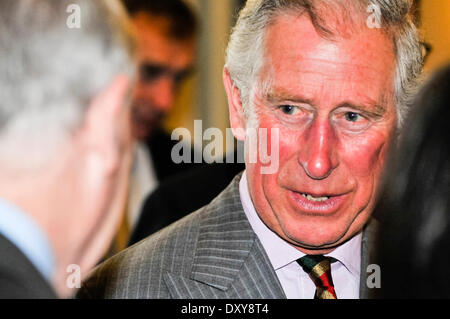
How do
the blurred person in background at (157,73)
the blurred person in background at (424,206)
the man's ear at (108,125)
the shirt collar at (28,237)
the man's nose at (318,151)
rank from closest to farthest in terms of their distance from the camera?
the blurred person in background at (424,206)
the shirt collar at (28,237)
the man's ear at (108,125)
the man's nose at (318,151)
the blurred person in background at (157,73)

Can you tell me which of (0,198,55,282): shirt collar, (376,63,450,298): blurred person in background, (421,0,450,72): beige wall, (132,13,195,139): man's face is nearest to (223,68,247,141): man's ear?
(421,0,450,72): beige wall

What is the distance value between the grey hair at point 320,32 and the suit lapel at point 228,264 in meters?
0.22

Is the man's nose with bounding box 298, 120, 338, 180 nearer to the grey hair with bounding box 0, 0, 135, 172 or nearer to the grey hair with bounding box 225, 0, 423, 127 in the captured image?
the grey hair with bounding box 225, 0, 423, 127

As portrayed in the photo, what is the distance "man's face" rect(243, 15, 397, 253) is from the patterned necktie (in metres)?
0.02

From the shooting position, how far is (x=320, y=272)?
155 centimetres

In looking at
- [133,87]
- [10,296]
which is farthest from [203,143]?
[10,296]

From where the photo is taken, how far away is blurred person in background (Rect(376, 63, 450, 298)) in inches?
32.1

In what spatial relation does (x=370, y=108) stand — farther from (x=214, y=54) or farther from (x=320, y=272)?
(x=214, y=54)

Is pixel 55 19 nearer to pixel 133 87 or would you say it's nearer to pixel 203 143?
pixel 133 87

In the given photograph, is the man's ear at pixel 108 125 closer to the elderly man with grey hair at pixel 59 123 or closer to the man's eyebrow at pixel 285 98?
the elderly man with grey hair at pixel 59 123

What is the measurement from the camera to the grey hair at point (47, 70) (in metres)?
1.02

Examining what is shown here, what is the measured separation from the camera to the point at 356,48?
58.9 inches

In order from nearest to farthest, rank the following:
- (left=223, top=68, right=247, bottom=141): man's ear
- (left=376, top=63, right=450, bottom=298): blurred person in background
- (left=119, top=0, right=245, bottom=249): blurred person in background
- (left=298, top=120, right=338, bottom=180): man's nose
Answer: (left=376, top=63, right=450, bottom=298): blurred person in background < (left=298, top=120, right=338, bottom=180): man's nose < (left=223, top=68, right=247, bottom=141): man's ear < (left=119, top=0, right=245, bottom=249): blurred person in background

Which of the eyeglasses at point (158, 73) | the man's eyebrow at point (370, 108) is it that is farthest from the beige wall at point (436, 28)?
the eyeglasses at point (158, 73)
